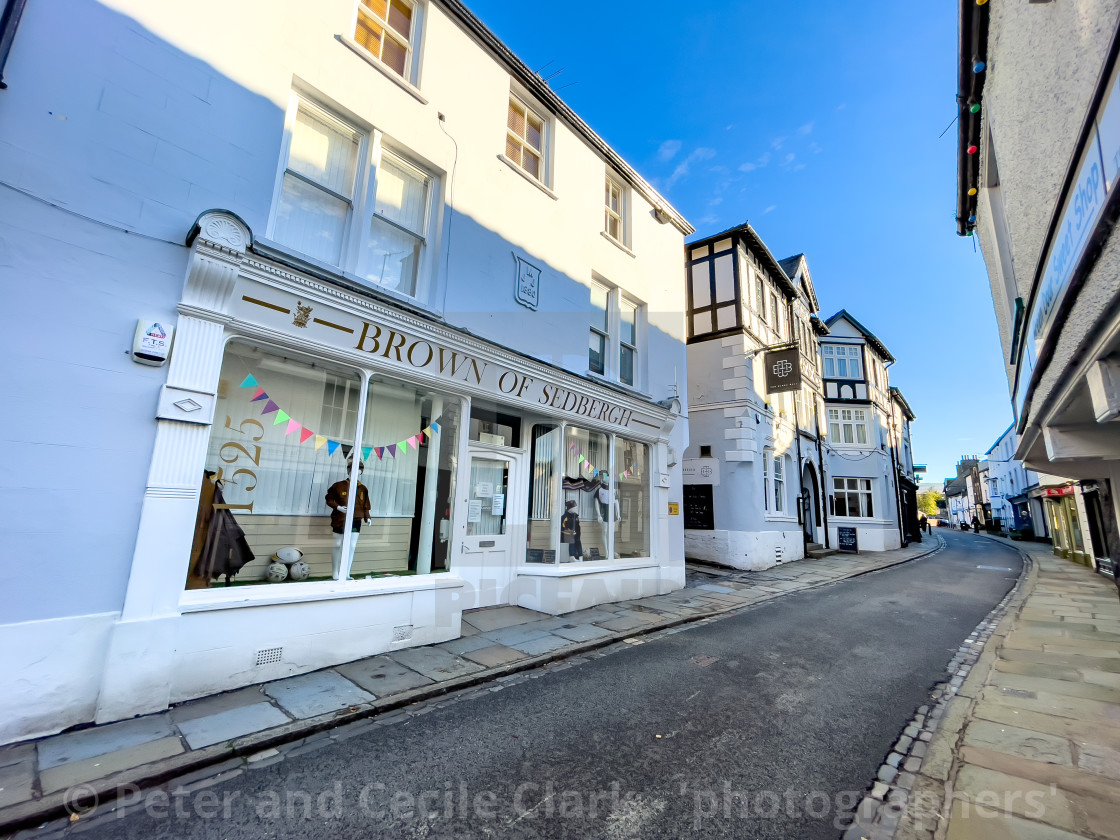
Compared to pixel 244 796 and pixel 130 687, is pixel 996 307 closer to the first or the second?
pixel 244 796

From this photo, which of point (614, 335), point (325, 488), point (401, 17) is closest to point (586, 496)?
point (614, 335)

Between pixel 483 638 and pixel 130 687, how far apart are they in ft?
12.1

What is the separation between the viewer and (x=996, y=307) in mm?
8297

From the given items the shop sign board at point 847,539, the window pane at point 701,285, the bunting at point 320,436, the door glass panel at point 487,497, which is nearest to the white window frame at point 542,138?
the bunting at point 320,436

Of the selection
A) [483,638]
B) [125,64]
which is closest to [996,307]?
[483,638]

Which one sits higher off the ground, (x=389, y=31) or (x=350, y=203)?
(x=389, y=31)

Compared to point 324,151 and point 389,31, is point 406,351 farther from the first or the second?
point 389,31

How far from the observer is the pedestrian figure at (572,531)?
29.6ft

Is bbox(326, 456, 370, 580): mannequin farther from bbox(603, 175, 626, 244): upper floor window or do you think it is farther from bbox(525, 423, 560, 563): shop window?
bbox(603, 175, 626, 244): upper floor window

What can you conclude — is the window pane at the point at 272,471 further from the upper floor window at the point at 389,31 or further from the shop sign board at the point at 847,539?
the shop sign board at the point at 847,539

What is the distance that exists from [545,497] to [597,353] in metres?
3.16

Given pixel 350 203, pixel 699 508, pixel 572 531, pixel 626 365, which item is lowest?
pixel 572 531

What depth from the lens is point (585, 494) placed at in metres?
9.48

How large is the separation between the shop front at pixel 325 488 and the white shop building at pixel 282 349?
3cm
